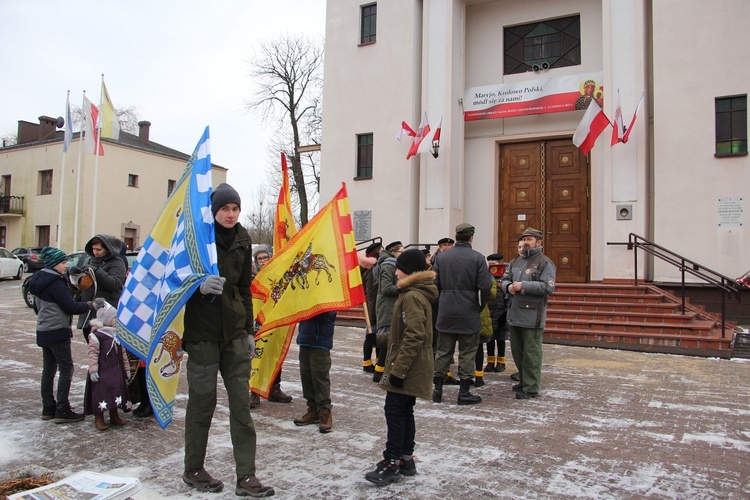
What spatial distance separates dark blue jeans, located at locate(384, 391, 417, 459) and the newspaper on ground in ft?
5.36

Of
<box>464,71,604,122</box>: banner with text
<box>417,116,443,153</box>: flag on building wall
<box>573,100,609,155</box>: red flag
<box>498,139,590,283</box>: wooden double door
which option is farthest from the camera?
<box>417,116,443,153</box>: flag on building wall

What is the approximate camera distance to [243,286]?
13.6 feet

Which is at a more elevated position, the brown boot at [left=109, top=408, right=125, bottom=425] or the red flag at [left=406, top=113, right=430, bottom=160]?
the red flag at [left=406, top=113, right=430, bottom=160]

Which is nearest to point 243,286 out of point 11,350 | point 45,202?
point 11,350

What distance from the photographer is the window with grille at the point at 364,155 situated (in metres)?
17.0

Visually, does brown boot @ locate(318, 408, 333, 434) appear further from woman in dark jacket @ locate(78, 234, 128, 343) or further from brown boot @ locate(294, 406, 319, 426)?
woman in dark jacket @ locate(78, 234, 128, 343)

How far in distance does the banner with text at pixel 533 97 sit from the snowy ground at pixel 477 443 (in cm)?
924

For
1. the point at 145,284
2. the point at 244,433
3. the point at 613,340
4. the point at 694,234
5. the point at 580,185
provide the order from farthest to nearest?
the point at 580,185
the point at 694,234
the point at 613,340
the point at 145,284
the point at 244,433

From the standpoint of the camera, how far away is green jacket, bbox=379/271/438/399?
4051 millimetres

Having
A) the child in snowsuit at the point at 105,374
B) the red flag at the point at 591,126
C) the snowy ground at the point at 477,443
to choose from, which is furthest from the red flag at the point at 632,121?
the child in snowsuit at the point at 105,374

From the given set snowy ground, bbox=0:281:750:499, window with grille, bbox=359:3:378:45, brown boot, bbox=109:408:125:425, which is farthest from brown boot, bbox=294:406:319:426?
window with grille, bbox=359:3:378:45

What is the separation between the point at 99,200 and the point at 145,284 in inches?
1278

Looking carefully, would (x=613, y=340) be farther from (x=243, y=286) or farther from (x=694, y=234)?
(x=243, y=286)

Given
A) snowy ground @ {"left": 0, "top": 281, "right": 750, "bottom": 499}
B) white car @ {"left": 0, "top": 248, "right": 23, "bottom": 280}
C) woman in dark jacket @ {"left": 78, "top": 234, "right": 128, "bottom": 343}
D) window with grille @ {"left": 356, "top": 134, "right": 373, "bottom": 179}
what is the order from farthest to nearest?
white car @ {"left": 0, "top": 248, "right": 23, "bottom": 280} → window with grille @ {"left": 356, "top": 134, "right": 373, "bottom": 179} → woman in dark jacket @ {"left": 78, "top": 234, "right": 128, "bottom": 343} → snowy ground @ {"left": 0, "top": 281, "right": 750, "bottom": 499}
